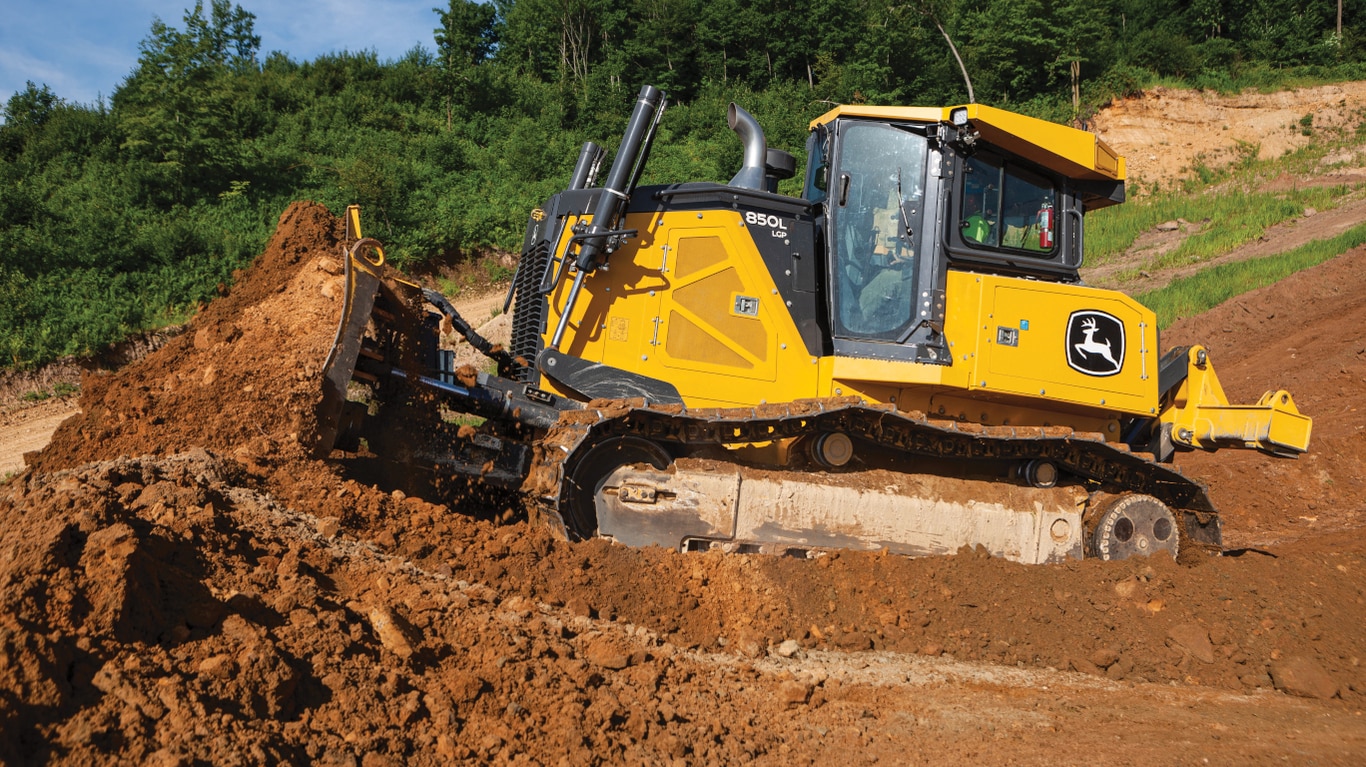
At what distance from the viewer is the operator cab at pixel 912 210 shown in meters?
6.55

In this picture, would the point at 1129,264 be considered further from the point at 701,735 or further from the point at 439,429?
the point at 701,735

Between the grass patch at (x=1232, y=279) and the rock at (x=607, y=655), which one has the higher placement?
the grass patch at (x=1232, y=279)

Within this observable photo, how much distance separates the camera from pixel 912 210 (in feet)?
21.7

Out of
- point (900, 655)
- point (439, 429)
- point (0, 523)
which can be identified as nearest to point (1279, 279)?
point (900, 655)

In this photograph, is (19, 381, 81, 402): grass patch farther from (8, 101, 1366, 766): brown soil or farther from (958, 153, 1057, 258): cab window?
(958, 153, 1057, 258): cab window

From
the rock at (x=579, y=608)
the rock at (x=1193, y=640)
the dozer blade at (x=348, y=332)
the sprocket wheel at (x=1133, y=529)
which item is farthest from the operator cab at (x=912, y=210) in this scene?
the dozer blade at (x=348, y=332)

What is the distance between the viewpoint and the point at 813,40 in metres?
39.5

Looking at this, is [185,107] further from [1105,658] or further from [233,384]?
[1105,658]

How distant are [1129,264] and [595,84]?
→ 1983cm

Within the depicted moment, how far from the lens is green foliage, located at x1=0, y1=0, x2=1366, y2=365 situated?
15.2 meters

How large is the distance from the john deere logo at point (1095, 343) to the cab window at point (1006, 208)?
0.55 meters

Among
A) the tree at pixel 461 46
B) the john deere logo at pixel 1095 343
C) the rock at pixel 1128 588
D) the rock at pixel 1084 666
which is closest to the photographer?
the rock at pixel 1084 666

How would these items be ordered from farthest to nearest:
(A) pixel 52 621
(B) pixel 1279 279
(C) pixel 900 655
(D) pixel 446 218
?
1. (D) pixel 446 218
2. (B) pixel 1279 279
3. (C) pixel 900 655
4. (A) pixel 52 621

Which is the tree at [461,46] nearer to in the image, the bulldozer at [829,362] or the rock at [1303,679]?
the bulldozer at [829,362]
